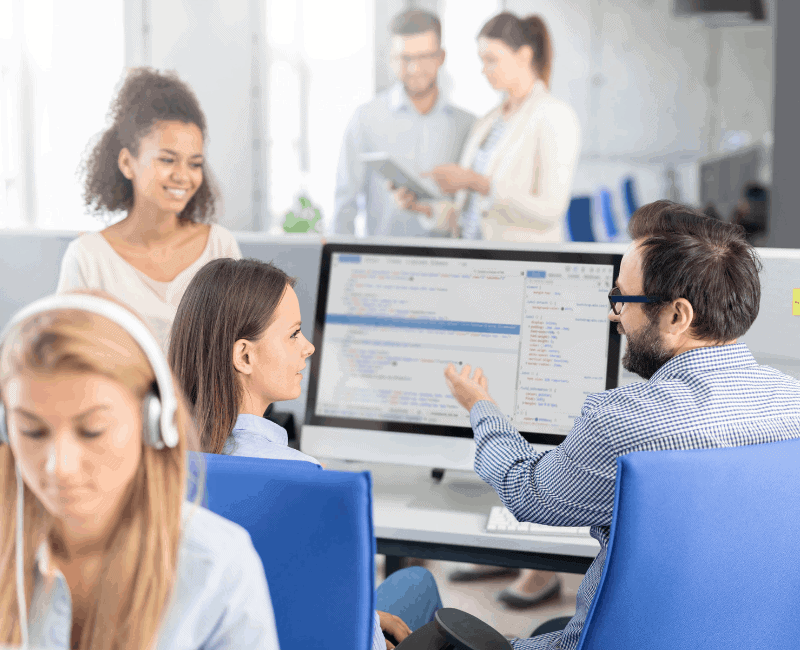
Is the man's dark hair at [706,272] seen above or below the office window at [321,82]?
below

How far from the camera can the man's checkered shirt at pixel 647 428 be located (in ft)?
3.21

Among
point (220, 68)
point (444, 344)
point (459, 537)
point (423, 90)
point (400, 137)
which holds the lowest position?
point (459, 537)

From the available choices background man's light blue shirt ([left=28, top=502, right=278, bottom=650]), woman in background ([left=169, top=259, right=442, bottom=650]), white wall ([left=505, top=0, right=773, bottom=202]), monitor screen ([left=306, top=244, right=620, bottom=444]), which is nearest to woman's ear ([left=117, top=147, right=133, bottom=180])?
monitor screen ([left=306, top=244, right=620, bottom=444])

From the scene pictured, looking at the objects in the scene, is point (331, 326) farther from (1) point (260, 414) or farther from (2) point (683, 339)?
(2) point (683, 339)

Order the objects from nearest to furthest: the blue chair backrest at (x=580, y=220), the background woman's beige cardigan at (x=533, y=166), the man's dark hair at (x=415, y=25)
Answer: the background woman's beige cardigan at (x=533, y=166) < the man's dark hair at (x=415, y=25) < the blue chair backrest at (x=580, y=220)

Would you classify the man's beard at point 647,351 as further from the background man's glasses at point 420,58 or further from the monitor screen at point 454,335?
the background man's glasses at point 420,58

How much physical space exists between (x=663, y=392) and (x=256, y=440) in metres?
0.55

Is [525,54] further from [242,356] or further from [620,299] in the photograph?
[242,356]

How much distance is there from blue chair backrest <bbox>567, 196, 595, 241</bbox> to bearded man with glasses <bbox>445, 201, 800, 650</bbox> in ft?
12.6

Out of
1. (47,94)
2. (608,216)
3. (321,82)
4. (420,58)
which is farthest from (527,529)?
(321,82)

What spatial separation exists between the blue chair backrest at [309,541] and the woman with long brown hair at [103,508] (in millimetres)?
97

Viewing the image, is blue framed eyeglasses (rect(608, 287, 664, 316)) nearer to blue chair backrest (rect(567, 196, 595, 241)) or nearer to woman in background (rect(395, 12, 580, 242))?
woman in background (rect(395, 12, 580, 242))

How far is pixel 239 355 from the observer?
114 centimetres

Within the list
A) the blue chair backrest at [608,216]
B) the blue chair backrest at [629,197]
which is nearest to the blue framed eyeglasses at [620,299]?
the blue chair backrest at [608,216]
